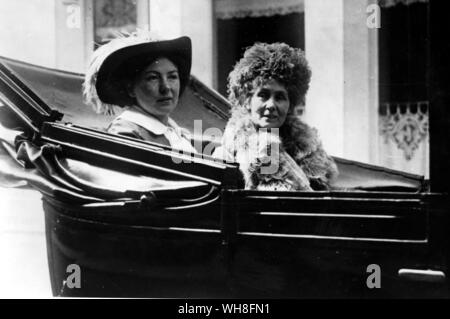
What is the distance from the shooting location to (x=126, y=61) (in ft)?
6.04

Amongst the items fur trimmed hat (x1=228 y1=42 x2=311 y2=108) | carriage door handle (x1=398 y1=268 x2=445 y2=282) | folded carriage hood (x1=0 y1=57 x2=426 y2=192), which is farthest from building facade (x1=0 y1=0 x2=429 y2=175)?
carriage door handle (x1=398 y1=268 x2=445 y2=282)

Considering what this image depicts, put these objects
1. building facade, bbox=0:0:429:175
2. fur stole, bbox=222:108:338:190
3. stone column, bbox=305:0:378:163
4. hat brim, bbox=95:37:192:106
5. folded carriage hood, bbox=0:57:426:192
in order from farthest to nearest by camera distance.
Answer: stone column, bbox=305:0:378:163, building facade, bbox=0:0:429:175, folded carriage hood, bbox=0:57:426:192, hat brim, bbox=95:37:192:106, fur stole, bbox=222:108:338:190

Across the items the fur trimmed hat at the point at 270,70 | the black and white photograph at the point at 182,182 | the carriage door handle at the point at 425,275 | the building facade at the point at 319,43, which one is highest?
the building facade at the point at 319,43

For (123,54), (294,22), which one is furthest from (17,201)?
(294,22)

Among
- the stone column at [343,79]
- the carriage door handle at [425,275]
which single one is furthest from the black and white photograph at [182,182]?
the stone column at [343,79]

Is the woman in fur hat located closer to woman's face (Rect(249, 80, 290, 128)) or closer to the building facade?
woman's face (Rect(249, 80, 290, 128))

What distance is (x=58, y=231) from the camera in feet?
5.74

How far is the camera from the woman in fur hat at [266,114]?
1.69m

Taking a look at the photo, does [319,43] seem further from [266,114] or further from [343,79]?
[266,114]

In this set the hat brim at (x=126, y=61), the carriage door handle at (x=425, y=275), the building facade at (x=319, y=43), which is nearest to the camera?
the carriage door handle at (x=425, y=275)

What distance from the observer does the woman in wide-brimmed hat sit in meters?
1.84

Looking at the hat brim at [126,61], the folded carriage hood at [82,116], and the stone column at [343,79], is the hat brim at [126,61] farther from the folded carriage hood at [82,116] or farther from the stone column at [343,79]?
the stone column at [343,79]
